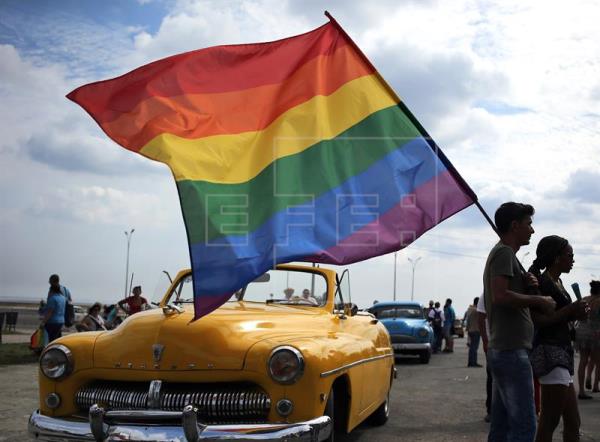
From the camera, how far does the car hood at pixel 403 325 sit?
1842cm

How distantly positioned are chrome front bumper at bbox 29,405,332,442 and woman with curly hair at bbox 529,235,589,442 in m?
1.39

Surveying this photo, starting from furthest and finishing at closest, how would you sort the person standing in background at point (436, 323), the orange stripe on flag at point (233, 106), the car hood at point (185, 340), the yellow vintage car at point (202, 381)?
1. the person standing in background at point (436, 323)
2. the orange stripe on flag at point (233, 106)
3. the car hood at point (185, 340)
4. the yellow vintage car at point (202, 381)

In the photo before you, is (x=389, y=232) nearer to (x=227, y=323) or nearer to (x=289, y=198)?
(x=289, y=198)

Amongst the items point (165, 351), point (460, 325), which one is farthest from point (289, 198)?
point (460, 325)

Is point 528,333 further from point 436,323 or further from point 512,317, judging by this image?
point 436,323

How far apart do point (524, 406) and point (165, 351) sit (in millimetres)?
2312

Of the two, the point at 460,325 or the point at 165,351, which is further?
the point at 460,325

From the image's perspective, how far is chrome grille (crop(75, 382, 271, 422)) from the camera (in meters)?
4.88

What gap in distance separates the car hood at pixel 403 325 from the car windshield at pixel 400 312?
0.60m

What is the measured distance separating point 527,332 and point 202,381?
2.07m

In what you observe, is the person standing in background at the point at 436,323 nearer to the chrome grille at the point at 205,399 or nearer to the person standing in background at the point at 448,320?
the person standing in background at the point at 448,320

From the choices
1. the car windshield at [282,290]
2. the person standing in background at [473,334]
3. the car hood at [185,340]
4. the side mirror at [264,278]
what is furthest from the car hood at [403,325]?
the car hood at [185,340]

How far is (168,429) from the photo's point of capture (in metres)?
4.58

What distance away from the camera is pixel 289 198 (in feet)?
17.2
